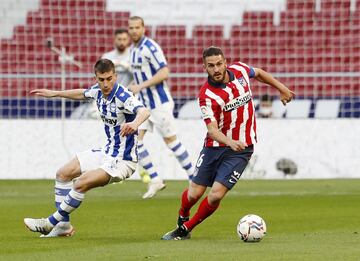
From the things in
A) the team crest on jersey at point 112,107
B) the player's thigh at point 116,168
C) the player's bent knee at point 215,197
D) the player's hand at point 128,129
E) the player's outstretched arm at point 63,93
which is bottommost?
the player's bent knee at point 215,197

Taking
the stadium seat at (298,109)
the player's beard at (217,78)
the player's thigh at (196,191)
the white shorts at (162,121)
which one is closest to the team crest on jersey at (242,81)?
the player's beard at (217,78)

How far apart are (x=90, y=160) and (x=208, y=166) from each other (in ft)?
3.83

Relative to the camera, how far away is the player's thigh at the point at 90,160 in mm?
9703

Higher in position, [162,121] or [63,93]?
[63,93]

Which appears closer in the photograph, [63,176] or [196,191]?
[196,191]

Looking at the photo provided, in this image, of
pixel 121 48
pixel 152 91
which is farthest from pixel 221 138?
pixel 121 48

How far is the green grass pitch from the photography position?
7.86 meters

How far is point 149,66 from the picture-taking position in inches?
574

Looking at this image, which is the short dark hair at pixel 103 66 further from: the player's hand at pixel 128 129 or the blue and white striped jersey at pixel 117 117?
the player's hand at pixel 128 129

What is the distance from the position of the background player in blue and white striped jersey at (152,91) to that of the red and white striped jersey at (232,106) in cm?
470

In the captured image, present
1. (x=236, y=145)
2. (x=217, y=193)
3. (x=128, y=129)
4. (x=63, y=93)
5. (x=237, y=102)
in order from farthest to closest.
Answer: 1. (x=63, y=93)
2. (x=237, y=102)
3. (x=217, y=193)
4. (x=128, y=129)
5. (x=236, y=145)

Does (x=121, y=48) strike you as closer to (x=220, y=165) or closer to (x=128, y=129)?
(x=220, y=165)

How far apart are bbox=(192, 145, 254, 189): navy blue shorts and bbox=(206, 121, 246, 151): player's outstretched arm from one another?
1.03 ft

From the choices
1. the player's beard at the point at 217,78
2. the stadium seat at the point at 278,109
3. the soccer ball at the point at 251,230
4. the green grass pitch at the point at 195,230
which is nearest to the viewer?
the green grass pitch at the point at 195,230
